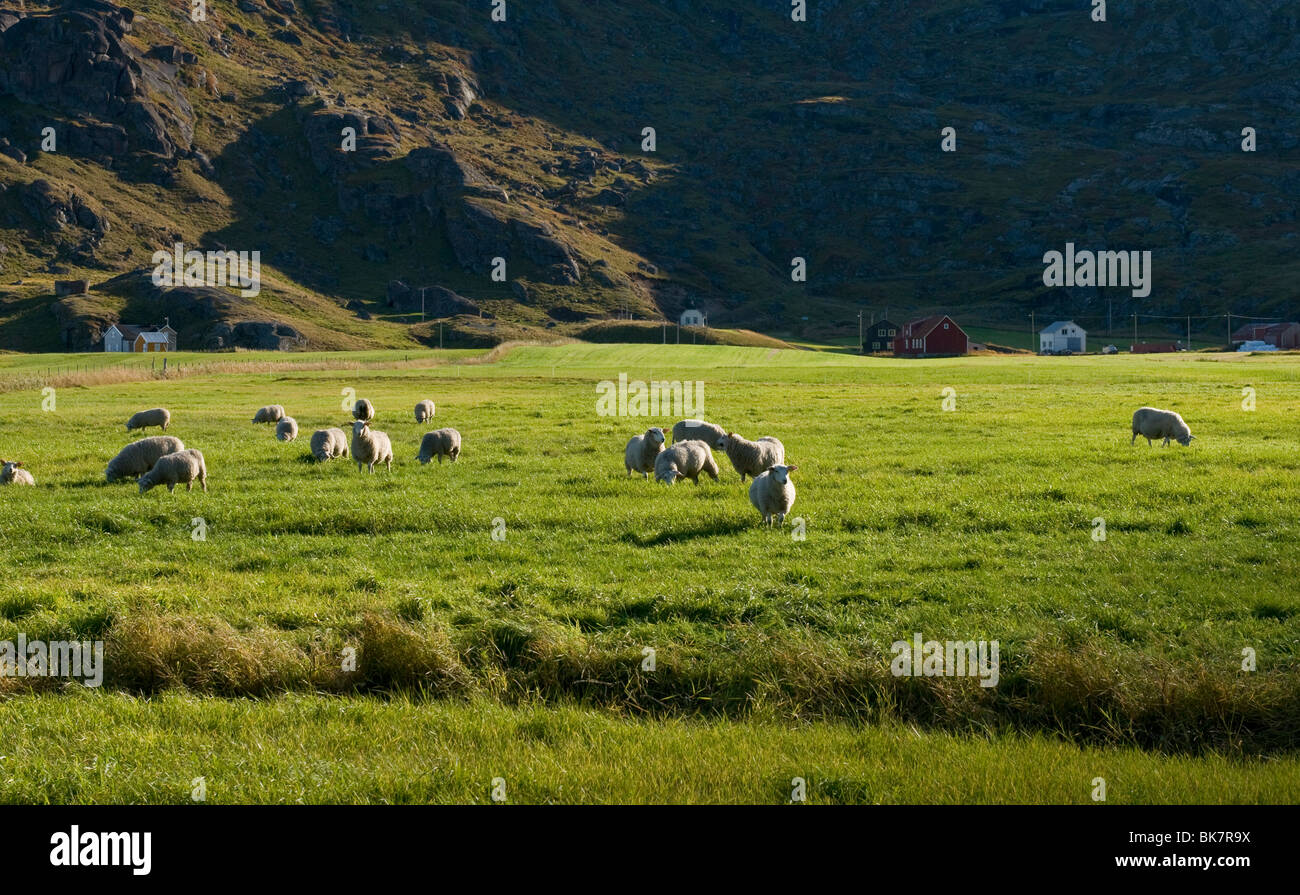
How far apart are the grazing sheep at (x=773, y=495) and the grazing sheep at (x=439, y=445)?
11960 mm

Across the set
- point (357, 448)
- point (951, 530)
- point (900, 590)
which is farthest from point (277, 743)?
point (357, 448)

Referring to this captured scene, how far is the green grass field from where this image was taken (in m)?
8.34

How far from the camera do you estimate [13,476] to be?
24.2 m

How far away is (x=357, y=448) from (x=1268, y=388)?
49935mm

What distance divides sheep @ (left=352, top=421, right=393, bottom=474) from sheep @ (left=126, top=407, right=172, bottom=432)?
15127mm

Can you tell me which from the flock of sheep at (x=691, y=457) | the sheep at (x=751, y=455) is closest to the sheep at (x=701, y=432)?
the flock of sheep at (x=691, y=457)

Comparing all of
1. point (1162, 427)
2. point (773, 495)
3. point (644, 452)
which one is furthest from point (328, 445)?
point (1162, 427)

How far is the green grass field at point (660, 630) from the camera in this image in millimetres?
8336

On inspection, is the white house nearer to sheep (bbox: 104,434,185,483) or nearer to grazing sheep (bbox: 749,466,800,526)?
grazing sheep (bbox: 749,466,800,526)

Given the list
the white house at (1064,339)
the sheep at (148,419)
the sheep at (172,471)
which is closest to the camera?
the sheep at (172,471)

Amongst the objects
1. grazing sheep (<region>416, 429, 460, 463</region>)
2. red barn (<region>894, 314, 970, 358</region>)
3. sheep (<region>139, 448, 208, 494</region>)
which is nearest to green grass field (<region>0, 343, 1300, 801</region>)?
sheep (<region>139, 448, 208, 494</region>)

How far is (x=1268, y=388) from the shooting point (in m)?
52.8

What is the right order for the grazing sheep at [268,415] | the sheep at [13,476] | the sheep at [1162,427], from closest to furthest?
1. the sheep at [13,476]
2. the sheep at [1162,427]
3. the grazing sheep at [268,415]

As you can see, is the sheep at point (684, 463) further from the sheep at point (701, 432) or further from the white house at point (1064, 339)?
the white house at point (1064, 339)
